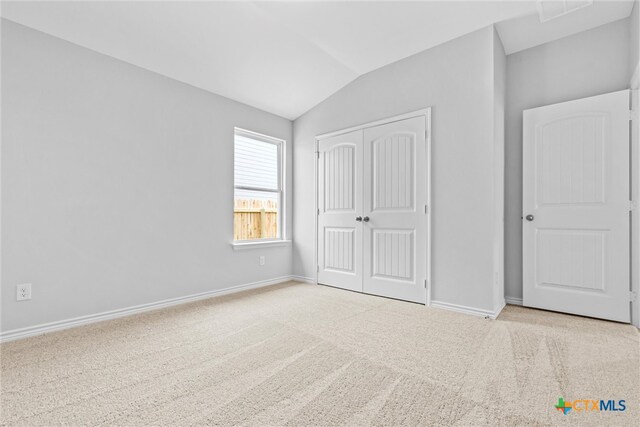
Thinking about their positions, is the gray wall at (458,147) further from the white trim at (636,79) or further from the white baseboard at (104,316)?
the white baseboard at (104,316)

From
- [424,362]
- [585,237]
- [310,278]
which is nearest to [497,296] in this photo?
[585,237]

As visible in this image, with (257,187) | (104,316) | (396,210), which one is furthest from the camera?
(257,187)

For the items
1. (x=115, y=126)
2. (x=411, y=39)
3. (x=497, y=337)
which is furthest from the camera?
(x=411, y=39)

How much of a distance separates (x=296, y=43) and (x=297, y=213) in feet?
6.95

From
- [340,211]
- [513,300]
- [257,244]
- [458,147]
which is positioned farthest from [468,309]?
[257,244]

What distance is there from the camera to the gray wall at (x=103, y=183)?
224cm

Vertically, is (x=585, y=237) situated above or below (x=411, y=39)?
below

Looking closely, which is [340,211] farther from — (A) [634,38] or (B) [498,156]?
(A) [634,38]

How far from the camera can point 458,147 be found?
2906 millimetres

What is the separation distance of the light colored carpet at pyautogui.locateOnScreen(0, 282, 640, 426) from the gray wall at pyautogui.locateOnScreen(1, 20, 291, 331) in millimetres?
378

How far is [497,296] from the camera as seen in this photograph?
2834 mm

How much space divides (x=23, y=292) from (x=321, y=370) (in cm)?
225

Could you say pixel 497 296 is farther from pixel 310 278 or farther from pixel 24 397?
pixel 24 397

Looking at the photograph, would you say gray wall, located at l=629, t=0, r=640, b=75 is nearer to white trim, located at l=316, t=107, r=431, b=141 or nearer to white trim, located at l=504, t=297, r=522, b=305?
white trim, located at l=316, t=107, r=431, b=141
